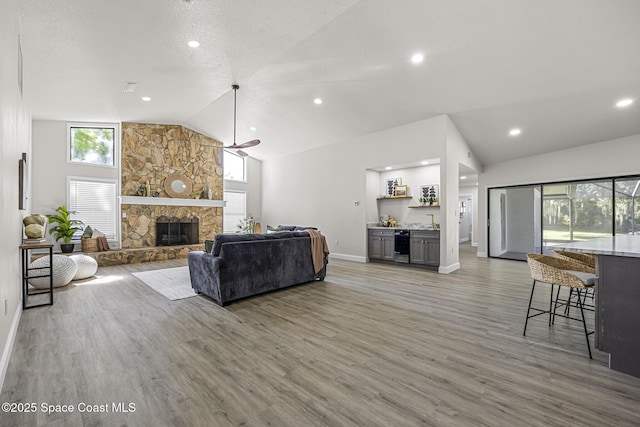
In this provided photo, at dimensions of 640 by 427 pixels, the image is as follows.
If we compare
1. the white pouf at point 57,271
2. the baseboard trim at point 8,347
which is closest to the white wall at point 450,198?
the baseboard trim at point 8,347

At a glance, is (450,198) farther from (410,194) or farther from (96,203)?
(96,203)

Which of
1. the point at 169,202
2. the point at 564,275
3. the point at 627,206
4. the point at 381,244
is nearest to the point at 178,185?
the point at 169,202

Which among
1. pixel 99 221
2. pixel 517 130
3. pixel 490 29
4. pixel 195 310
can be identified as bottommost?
pixel 195 310

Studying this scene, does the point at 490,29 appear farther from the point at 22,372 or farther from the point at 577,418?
the point at 22,372

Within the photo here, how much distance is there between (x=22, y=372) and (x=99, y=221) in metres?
6.27

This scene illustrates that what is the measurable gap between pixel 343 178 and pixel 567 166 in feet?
17.3

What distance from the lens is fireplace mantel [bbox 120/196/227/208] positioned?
745cm

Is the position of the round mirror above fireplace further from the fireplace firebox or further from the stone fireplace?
the fireplace firebox

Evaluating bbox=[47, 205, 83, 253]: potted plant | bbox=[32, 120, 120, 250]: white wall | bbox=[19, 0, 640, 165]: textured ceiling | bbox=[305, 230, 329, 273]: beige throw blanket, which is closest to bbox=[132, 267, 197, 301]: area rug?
bbox=[305, 230, 329, 273]: beige throw blanket

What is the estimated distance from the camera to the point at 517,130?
5938 millimetres

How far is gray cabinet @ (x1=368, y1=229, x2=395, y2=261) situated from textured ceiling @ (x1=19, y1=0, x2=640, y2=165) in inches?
99.8

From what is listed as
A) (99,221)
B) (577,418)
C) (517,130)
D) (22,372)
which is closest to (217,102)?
(99,221)

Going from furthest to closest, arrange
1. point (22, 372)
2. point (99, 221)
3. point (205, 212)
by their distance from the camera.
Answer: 1. point (205, 212)
2. point (99, 221)
3. point (22, 372)

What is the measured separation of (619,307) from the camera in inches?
87.1
